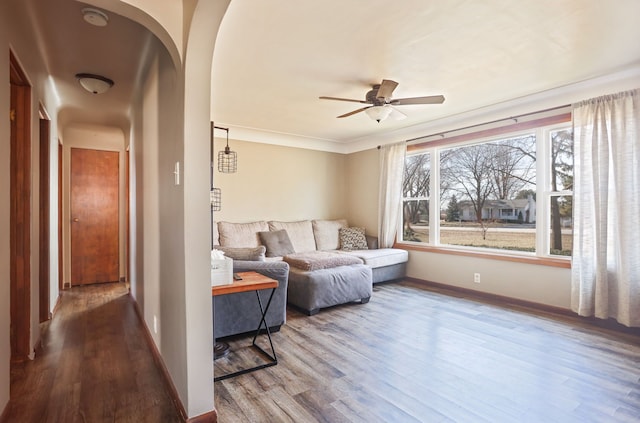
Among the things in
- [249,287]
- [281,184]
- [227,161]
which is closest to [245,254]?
[249,287]

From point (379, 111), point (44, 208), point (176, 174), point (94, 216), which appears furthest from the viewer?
point (94, 216)

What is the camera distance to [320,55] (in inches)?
108

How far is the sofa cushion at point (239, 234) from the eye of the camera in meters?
4.62

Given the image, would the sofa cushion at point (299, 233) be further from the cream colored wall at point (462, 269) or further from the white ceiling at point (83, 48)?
the white ceiling at point (83, 48)

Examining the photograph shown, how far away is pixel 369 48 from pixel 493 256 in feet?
10.1

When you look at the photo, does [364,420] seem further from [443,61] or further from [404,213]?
[404,213]

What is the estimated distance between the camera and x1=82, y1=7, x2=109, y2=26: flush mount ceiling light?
2.06 metres

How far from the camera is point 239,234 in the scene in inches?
187

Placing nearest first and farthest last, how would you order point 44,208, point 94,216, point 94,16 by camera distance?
point 94,16
point 44,208
point 94,216

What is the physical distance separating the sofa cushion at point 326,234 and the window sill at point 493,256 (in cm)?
102

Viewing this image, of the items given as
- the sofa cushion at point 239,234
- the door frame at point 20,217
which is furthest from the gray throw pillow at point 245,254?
the sofa cushion at point 239,234

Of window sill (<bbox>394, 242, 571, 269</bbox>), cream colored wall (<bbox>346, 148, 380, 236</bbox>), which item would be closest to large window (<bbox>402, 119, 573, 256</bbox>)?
window sill (<bbox>394, 242, 571, 269</bbox>)

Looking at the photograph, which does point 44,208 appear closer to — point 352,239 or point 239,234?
point 239,234

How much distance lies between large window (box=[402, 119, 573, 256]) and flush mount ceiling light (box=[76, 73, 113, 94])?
13.6 ft
